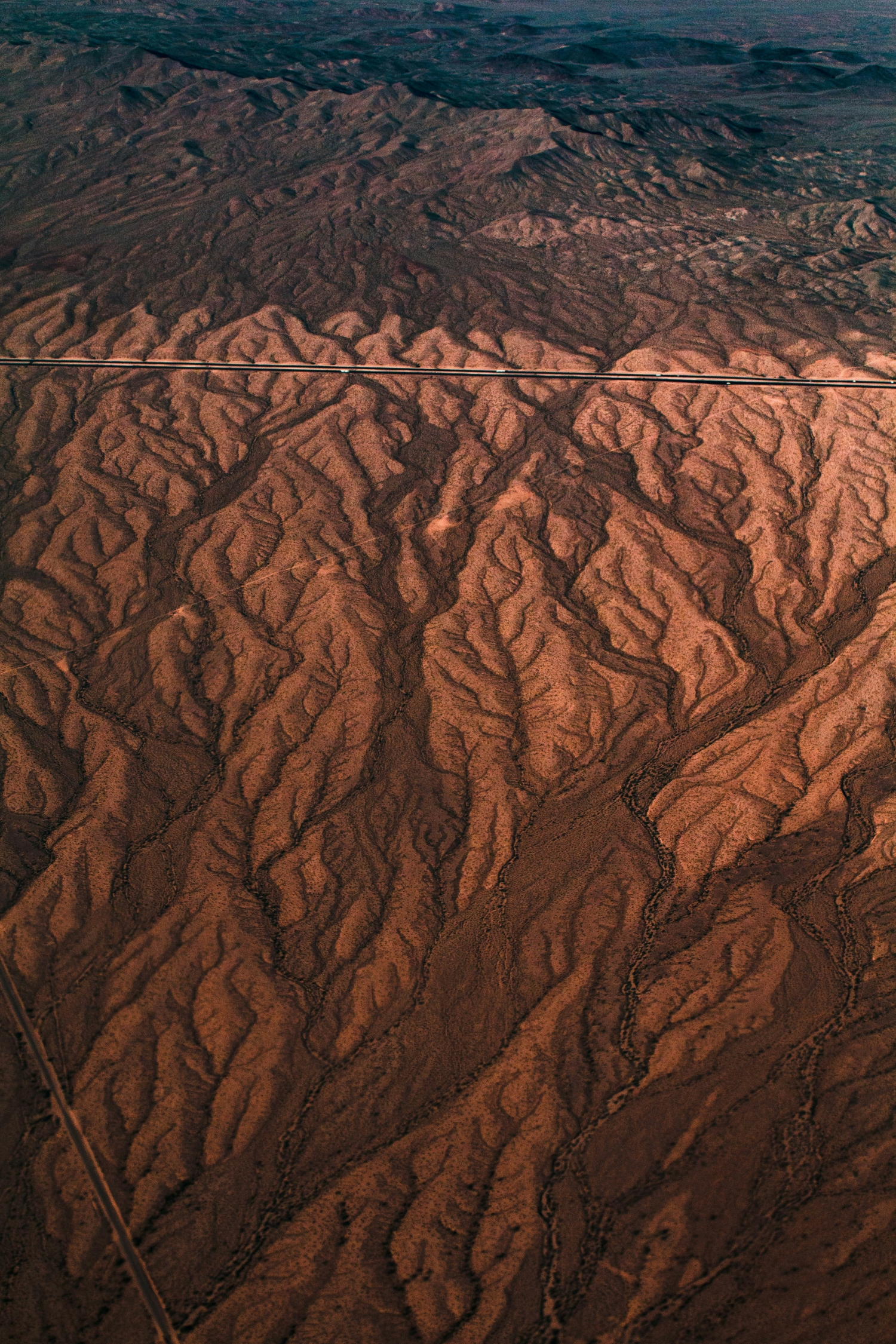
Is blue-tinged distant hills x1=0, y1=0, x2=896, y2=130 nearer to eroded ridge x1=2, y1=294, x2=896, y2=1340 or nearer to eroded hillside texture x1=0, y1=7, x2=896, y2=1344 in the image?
eroded hillside texture x1=0, y1=7, x2=896, y2=1344

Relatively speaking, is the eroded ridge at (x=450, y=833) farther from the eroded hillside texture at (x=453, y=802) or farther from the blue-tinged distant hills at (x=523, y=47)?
the blue-tinged distant hills at (x=523, y=47)

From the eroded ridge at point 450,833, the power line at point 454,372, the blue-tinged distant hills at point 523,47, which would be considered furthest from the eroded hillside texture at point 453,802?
the blue-tinged distant hills at point 523,47

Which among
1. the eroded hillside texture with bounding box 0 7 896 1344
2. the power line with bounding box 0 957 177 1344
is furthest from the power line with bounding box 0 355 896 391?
the power line with bounding box 0 957 177 1344

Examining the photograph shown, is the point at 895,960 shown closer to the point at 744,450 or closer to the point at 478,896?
the point at 478,896

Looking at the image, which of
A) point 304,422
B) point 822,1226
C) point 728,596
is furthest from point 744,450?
point 822,1226

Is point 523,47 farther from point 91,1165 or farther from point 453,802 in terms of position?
point 91,1165
